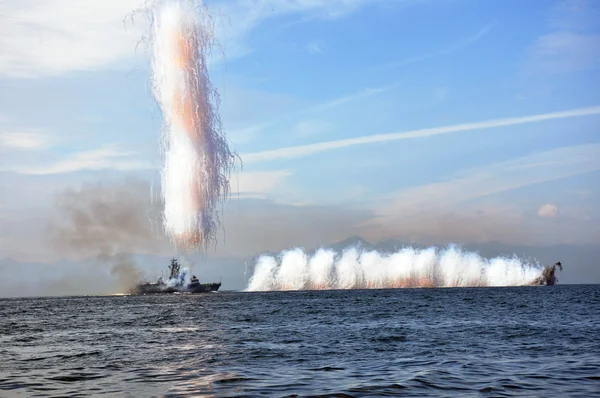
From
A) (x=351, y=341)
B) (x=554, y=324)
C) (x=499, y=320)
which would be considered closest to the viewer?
(x=351, y=341)

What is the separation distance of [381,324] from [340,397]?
39902 millimetres

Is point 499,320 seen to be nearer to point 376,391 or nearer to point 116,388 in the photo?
point 376,391

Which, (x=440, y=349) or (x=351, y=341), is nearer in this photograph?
(x=440, y=349)

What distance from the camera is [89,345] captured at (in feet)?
157

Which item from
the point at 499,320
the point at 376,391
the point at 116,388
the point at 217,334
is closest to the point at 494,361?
the point at 376,391

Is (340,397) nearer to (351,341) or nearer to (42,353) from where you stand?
(351,341)

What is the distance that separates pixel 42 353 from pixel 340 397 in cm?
2701

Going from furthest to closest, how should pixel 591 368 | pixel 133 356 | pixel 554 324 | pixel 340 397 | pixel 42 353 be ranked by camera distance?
pixel 554 324 < pixel 42 353 < pixel 133 356 < pixel 591 368 < pixel 340 397

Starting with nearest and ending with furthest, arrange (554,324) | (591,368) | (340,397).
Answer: (340,397), (591,368), (554,324)

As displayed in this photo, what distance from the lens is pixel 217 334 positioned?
55.7 meters

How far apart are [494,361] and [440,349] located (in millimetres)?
6781

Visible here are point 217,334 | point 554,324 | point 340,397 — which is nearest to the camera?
point 340,397

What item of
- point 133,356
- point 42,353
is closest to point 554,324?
point 133,356

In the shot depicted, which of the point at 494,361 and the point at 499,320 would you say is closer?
the point at 494,361
